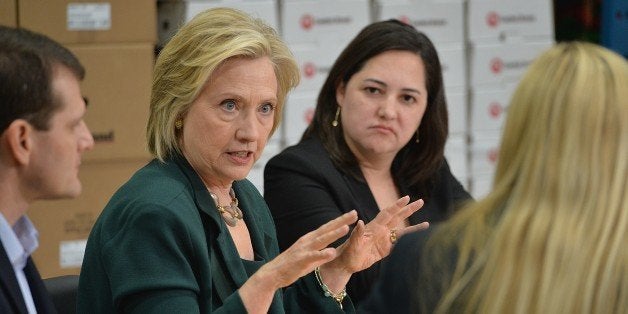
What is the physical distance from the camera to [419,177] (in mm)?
2762

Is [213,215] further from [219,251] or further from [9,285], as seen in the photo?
[9,285]

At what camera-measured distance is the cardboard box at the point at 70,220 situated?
137 inches

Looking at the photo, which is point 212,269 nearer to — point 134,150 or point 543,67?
point 543,67

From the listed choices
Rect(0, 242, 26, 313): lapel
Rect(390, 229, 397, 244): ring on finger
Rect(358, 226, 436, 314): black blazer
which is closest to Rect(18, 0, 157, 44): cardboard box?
Rect(390, 229, 397, 244): ring on finger

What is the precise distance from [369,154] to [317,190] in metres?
0.24

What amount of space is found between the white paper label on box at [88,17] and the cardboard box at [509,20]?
146 centimetres

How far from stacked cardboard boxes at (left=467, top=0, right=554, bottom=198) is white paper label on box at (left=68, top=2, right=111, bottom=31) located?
145 centimetres

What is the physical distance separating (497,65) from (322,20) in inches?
30.0

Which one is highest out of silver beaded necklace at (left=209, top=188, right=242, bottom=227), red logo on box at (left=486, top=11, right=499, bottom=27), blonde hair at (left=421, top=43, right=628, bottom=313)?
red logo on box at (left=486, top=11, right=499, bottom=27)

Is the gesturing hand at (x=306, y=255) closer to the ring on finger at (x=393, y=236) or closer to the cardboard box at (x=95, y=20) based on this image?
the ring on finger at (x=393, y=236)

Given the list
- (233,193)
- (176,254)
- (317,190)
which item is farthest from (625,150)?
(317,190)

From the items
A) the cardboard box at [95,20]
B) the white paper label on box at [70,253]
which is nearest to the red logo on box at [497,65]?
the cardboard box at [95,20]

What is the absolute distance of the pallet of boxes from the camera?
3.50 m

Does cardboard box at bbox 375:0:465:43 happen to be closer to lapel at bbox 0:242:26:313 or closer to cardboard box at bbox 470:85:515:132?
cardboard box at bbox 470:85:515:132
